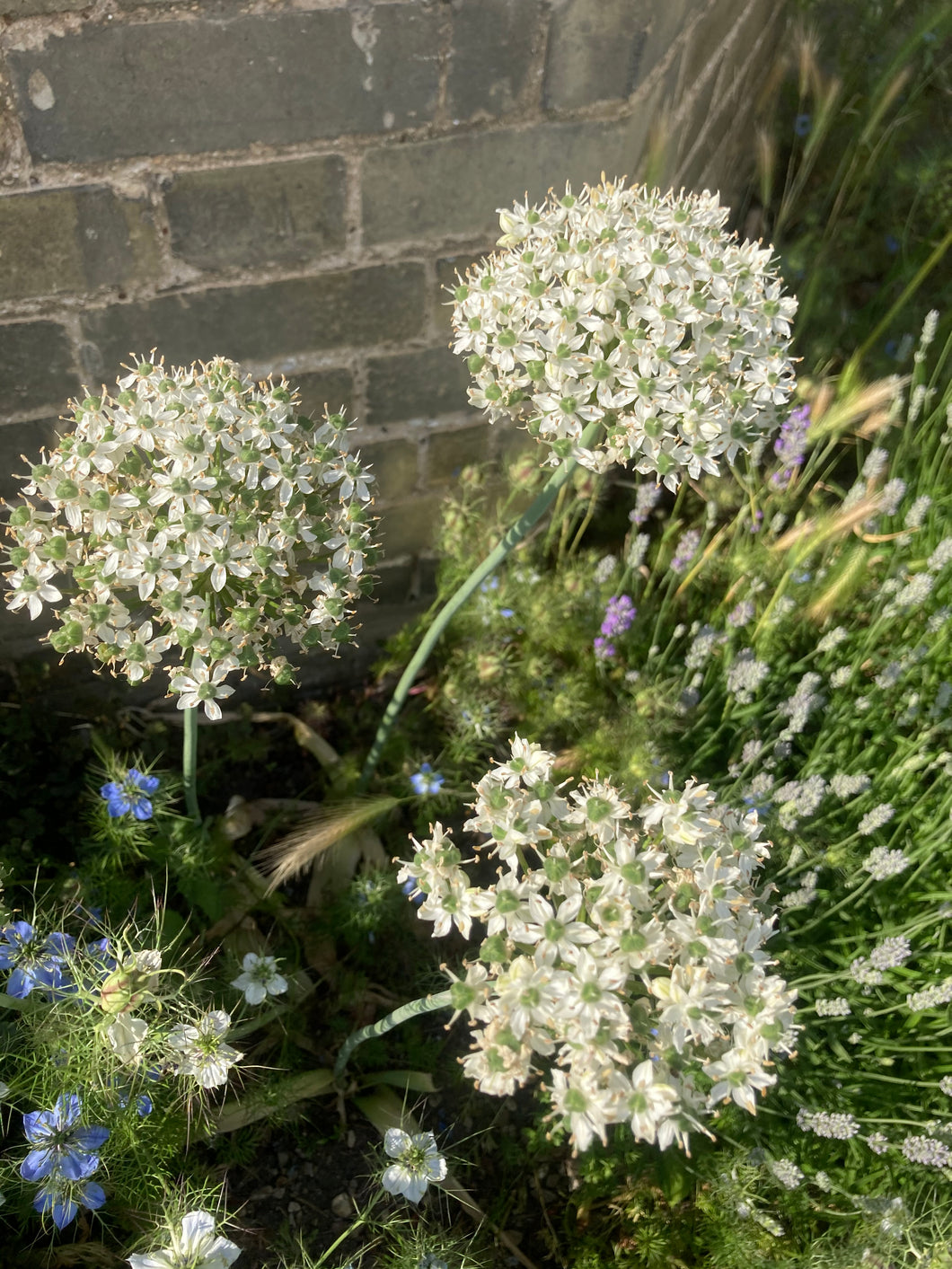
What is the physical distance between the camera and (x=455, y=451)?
292 cm

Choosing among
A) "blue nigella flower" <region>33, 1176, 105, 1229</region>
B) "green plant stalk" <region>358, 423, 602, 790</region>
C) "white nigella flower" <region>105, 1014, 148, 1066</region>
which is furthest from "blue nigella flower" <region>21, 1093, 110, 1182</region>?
"green plant stalk" <region>358, 423, 602, 790</region>

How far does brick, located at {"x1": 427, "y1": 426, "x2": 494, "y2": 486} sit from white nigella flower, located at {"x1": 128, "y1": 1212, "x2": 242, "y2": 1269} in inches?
78.4

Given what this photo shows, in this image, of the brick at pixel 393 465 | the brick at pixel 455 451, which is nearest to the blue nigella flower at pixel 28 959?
the brick at pixel 393 465

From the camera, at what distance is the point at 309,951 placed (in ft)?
8.46

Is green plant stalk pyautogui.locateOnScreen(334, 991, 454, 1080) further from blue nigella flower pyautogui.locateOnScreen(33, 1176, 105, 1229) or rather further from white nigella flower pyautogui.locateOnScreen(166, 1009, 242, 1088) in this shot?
blue nigella flower pyautogui.locateOnScreen(33, 1176, 105, 1229)

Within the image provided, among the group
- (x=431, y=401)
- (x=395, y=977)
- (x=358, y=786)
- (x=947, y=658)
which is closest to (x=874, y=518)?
(x=947, y=658)

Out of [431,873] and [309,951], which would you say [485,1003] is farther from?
[309,951]

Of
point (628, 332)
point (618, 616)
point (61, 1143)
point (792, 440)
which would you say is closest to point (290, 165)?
point (628, 332)

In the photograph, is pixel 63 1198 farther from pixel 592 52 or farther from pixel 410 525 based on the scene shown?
pixel 592 52

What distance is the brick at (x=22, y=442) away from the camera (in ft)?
7.62

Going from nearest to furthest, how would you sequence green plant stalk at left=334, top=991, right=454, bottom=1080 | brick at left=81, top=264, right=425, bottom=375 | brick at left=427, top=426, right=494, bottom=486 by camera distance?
1. green plant stalk at left=334, top=991, right=454, bottom=1080
2. brick at left=81, top=264, right=425, bottom=375
3. brick at left=427, top=426, right=494, bottom=486

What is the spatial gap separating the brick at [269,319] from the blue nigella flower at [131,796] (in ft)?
3.20

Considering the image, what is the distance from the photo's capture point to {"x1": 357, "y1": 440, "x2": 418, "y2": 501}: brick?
2770mm

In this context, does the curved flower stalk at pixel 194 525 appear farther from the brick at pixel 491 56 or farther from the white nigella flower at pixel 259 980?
the brick at pixel 491 56
